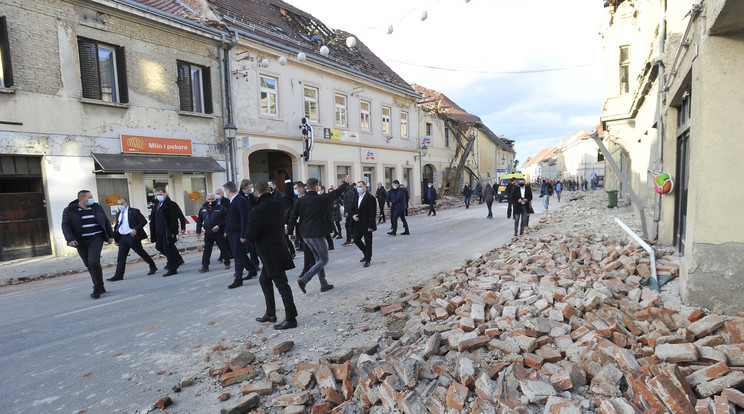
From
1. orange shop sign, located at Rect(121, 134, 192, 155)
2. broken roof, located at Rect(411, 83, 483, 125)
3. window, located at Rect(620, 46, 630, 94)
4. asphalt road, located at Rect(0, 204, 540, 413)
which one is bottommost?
asphalt road, located at Rect(0, 204, 540, 413)

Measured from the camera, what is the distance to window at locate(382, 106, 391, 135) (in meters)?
24.1

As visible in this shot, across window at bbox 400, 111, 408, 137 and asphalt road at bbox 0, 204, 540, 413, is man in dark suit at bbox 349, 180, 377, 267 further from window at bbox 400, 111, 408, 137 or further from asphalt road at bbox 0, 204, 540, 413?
window at bbox 400, 111, 408, 137

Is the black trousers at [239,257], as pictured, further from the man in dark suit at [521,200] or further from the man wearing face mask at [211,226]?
the man in dark suit at [521,200]

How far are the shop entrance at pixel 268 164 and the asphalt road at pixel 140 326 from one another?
9.85 metres

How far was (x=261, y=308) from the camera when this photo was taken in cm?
557

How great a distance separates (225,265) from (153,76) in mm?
8247

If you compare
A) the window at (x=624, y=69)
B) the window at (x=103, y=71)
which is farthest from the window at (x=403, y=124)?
the window at (x=103, y=71)

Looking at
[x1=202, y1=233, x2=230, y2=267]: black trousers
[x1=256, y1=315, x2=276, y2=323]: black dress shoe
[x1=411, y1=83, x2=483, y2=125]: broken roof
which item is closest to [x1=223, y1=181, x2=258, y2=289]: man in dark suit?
[x1=202, y1=233, x2=230, y2=267]: black trousers

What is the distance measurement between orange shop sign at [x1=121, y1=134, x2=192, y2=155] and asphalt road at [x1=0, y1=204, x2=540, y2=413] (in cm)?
492

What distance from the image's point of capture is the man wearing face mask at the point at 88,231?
6.57m

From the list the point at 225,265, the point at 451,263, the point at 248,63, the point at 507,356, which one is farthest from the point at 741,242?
the point at 248,63

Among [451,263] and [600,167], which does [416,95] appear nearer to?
[451,263]

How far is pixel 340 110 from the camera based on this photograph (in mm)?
20812

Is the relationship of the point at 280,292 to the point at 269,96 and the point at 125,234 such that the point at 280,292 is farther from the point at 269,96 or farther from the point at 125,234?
the point at 269,96
